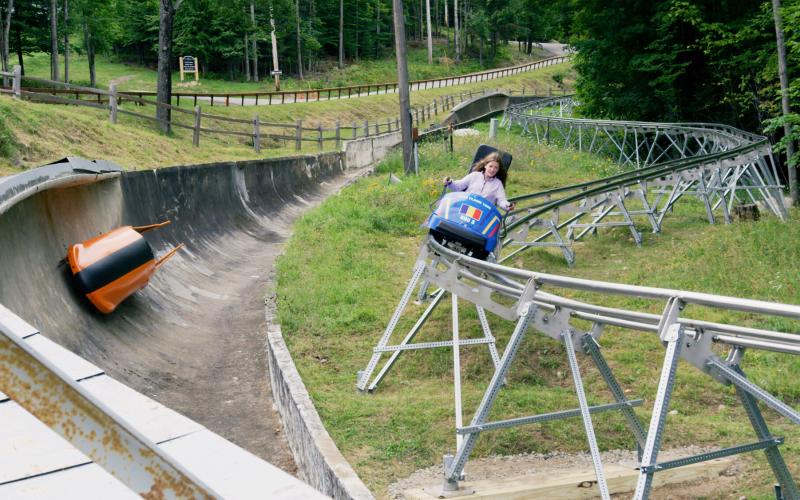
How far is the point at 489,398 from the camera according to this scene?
5.86 meters

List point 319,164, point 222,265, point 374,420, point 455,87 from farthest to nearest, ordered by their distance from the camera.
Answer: point 455,87 < point 319,164 < point 222,265 < point 374,420

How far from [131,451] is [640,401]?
4.76 m

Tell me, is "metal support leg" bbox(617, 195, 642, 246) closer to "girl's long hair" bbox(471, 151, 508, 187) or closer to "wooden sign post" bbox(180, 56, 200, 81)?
"girl's long hair" bbox(471, 151, 508, 187)

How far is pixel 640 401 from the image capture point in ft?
19.8

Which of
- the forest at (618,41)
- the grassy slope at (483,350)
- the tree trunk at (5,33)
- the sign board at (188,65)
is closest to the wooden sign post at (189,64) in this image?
the sign board at (188,65)

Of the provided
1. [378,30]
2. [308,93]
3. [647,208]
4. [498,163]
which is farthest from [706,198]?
[378,30]

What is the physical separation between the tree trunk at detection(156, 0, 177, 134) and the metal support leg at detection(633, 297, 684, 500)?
2096 cm

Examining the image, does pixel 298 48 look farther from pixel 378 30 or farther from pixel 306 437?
pixel 306 437

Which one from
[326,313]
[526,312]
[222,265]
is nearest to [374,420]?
[526,312]

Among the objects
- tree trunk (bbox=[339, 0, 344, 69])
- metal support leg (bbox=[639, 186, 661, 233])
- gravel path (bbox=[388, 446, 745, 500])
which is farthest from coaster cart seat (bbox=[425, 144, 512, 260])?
tree trunk (bbox=[339, 0, 344, 69])

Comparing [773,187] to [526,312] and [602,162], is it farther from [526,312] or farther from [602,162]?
[526,312]

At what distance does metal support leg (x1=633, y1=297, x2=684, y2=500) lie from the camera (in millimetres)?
4340

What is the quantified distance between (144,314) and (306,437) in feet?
12.2

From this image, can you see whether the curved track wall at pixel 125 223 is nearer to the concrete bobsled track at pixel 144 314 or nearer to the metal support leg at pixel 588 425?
the concrete bobsled track at pixel 144 314
